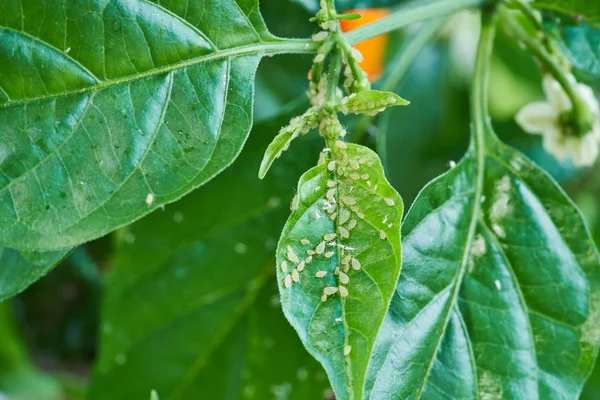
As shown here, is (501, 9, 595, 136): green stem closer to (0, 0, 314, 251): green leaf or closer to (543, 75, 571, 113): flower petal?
(543, 75, 571, 113): flower petal

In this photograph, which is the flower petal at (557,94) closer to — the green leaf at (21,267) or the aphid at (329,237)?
the aphid at (329,237)

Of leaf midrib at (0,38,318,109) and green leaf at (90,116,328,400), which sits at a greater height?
leaf midrib at (0,38,318,109)

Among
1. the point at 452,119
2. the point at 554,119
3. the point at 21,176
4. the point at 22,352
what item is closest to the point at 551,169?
the point at 452,119

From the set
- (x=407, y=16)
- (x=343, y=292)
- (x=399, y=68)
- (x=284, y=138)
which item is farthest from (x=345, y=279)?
(x=399, y=68)

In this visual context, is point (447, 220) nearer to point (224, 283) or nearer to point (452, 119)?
point (224, 283)

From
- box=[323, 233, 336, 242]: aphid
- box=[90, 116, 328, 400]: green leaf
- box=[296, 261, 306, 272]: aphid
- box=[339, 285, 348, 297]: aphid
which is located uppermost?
box=[323, 233, 336, 242]: aphid

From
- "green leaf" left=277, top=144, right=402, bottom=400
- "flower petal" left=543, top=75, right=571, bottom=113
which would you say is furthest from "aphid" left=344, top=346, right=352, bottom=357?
"flower petal" left=543, top=75, right=571, bottom=113

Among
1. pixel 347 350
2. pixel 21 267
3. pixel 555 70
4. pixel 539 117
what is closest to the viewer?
pixel 347 350

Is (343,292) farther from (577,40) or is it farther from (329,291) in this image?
(577,40)
